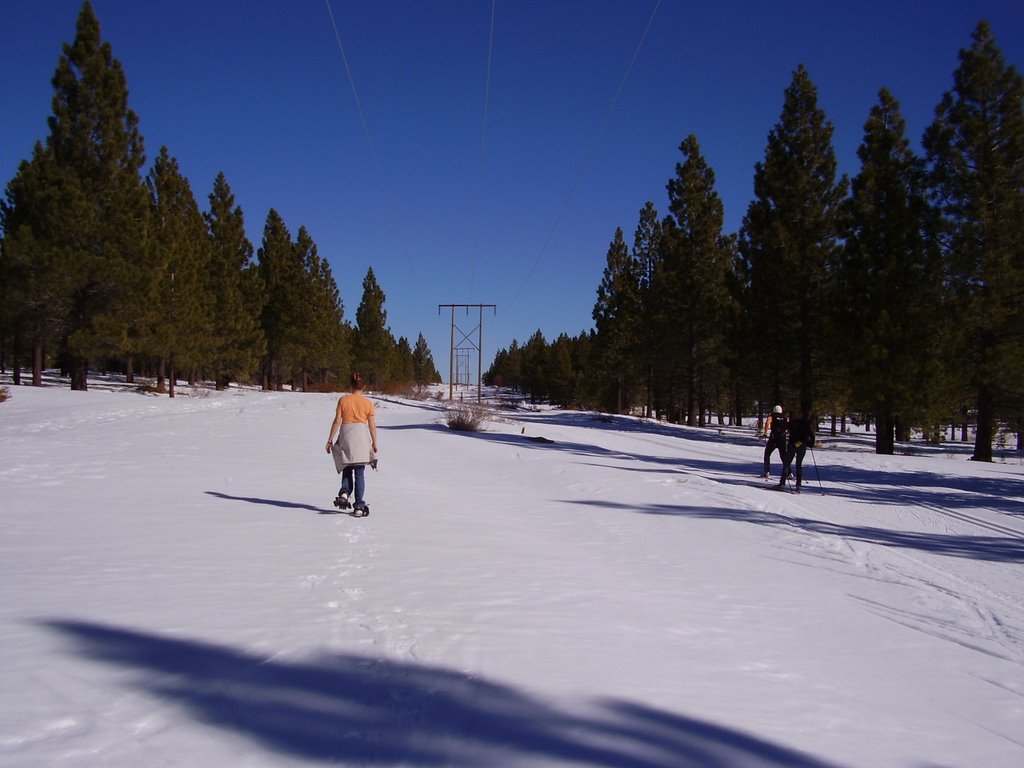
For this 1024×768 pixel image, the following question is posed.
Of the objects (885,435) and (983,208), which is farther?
(885,435)

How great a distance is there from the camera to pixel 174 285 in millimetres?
33594

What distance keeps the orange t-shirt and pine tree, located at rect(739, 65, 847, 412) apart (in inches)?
857

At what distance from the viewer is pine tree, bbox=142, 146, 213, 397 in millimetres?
30172

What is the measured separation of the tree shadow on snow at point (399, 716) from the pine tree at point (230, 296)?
36.3 m

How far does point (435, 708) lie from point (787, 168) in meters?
28.4

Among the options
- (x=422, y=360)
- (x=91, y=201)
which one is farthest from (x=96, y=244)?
(x=422, y=360)

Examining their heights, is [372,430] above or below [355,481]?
above

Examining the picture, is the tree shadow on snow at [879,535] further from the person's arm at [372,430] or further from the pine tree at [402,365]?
the pine tree at [402,365]

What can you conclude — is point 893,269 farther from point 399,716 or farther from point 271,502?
point 399,716

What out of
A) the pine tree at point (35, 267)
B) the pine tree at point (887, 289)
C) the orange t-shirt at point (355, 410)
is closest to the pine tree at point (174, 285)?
the pine tree at point (35, 267)

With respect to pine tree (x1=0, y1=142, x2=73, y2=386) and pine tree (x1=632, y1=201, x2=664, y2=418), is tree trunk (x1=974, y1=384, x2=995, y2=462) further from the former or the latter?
pine tree (x1=0, y1=142, x2=73, y2=386)

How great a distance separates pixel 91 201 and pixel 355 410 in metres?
27.0

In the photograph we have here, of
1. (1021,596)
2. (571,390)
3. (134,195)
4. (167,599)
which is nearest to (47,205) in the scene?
(134,195)

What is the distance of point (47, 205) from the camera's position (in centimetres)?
2691
